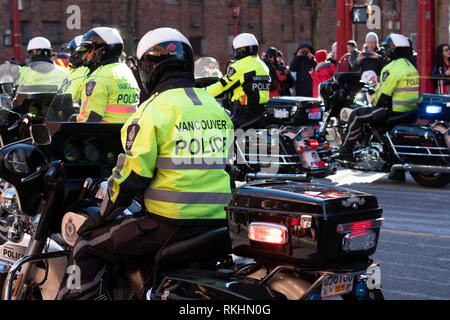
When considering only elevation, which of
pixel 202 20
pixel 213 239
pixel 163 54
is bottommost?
pixel 213 239

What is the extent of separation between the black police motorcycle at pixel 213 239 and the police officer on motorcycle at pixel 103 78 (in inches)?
86.4

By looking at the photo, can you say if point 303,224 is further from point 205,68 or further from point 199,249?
point 205,68

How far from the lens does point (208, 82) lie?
7.98 meters

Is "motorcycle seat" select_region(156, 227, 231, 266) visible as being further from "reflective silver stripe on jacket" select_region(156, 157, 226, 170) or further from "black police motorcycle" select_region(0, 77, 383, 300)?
"reflective silver stripe on jacket" select_region(156, 157, 226, 170)

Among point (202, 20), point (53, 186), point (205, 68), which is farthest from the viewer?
point (202, 20)

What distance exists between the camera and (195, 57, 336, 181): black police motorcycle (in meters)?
11.1

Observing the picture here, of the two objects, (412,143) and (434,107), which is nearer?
(434,107)

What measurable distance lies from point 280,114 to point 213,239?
749 centimetres

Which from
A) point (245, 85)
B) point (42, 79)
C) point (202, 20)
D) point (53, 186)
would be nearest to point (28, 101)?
point (42, 79)

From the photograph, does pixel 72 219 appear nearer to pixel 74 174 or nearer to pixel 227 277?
pixel 74 174

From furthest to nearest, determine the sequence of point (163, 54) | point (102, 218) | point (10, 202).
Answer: point (10, 202), point (163, 54), point (102, 218)

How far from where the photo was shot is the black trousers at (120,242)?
3953 millimetres

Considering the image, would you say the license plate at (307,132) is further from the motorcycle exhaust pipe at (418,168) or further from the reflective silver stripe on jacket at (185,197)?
the reflective silver stripe on jacket at (185,197)

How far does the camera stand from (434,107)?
11.5 m
